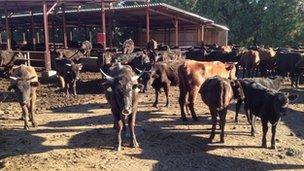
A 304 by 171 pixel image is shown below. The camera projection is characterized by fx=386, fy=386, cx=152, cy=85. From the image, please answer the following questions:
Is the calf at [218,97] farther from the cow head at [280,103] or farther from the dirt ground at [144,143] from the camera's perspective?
the cow head at [280,103]

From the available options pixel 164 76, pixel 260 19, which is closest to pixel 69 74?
pixel 164 76

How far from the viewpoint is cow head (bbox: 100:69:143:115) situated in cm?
832

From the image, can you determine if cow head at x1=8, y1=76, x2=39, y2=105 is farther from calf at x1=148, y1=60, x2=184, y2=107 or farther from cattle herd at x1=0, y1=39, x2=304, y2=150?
calf at x1=148, y1=60, x2=184, y2=107

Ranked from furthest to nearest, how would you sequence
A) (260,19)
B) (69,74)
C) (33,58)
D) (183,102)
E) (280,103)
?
(260,19), (33,58), (69,74), (183,102), (280,103)

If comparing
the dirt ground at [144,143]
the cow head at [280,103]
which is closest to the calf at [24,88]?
the dirt ground at [144,143]

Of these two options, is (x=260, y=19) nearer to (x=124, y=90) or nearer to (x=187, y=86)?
(x=187, y=86)

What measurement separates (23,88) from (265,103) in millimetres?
6252

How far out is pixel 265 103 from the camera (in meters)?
8.91

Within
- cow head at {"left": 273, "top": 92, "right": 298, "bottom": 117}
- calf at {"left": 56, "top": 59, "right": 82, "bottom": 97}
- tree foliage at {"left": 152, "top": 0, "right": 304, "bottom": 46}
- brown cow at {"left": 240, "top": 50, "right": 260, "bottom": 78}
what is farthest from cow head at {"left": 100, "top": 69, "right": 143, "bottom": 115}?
tree foliage at {"left": 152, "top": 0, "right": 304, "bottom": 46}

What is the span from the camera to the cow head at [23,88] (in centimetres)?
1028

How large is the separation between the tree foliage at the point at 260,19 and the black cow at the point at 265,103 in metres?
28.0

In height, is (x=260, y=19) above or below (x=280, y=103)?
above

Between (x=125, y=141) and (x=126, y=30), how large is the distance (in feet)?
116

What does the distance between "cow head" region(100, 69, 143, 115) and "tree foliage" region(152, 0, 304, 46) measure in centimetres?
3008
